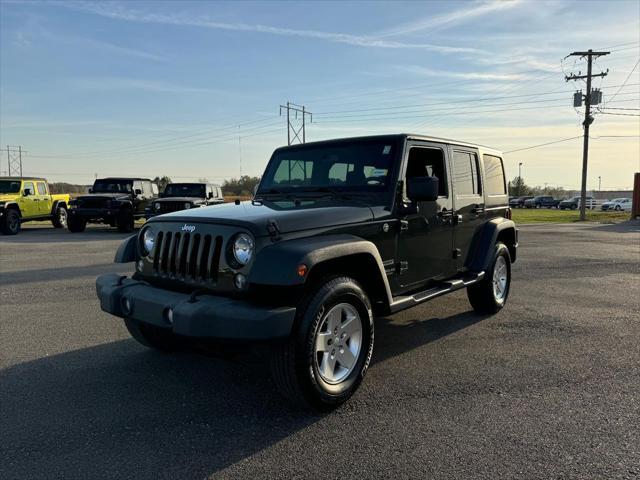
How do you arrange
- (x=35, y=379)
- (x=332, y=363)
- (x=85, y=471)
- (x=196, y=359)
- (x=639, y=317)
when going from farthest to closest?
1. (x=639, y=317)
2. (x=196, y=359)
3. (x=35, y=379)
4. (x=332, y=363)
5. (x=85, y=471)

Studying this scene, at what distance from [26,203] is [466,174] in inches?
702

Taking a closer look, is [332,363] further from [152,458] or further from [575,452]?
[575,452]

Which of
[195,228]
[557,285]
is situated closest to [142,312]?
[195,228]

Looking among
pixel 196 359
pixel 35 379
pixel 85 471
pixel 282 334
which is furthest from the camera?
pixel 196 359

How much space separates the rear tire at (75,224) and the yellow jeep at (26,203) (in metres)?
1.65

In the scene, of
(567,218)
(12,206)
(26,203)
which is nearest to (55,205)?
(26,203)

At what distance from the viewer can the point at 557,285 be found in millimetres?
7992

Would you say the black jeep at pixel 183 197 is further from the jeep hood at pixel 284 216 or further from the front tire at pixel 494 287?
the jeep hood at pixel 284 216

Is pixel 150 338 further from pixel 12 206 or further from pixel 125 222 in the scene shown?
pixel 12 206

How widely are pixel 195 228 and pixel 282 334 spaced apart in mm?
1087

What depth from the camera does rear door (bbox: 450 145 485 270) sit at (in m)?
5.15

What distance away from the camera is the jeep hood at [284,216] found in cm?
329

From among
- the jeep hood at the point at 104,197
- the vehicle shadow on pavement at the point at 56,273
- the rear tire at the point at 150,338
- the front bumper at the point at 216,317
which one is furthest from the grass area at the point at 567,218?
the front bumper at the point at 216,317

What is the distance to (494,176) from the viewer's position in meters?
6.24
